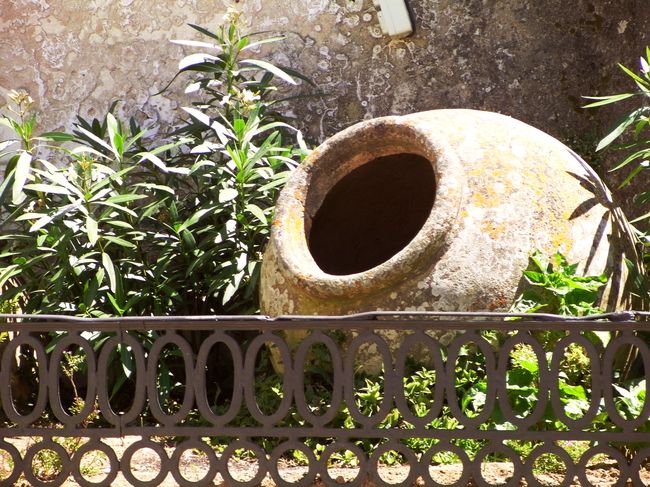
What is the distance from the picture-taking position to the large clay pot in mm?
3188

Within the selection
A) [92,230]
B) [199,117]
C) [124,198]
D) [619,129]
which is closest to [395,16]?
[199,117]

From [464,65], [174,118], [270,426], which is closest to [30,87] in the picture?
[174,118]

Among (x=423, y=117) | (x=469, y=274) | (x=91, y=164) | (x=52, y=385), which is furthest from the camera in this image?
(x=91, y=164)

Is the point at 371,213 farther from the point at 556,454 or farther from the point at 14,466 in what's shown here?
the point at 14,466

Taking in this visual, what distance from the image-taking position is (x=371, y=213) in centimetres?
417

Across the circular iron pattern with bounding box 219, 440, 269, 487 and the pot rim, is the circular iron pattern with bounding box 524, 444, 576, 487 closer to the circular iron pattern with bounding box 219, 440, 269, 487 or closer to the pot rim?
the circular iron pattern with bounding box 219, 440, 269, 487

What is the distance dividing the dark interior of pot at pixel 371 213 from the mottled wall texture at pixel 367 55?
109 cm

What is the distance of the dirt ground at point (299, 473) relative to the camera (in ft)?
9.39

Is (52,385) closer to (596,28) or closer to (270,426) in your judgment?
(270,426)

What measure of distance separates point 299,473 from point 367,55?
2814 millimetres

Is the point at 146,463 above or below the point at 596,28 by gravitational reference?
below

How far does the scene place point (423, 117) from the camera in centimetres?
362

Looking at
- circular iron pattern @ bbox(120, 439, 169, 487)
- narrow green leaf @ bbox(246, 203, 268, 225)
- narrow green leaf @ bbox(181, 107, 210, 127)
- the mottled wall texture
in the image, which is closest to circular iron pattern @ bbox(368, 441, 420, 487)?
circular iron pattern @ bbox(120, 439, 169, 487)

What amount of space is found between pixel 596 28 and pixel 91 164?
111 inches
